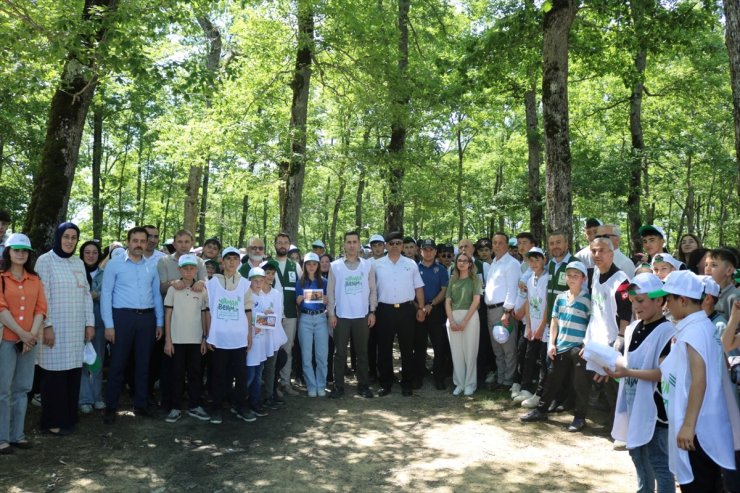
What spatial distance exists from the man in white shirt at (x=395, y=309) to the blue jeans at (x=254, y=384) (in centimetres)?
198

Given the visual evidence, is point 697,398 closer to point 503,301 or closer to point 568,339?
point 568,339

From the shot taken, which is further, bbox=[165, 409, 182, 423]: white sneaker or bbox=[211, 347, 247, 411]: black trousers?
bbox=[211, 347, 247, 411]: black trousers

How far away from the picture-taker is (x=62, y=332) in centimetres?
572

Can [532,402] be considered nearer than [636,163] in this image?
Yes

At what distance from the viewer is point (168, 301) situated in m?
6.41

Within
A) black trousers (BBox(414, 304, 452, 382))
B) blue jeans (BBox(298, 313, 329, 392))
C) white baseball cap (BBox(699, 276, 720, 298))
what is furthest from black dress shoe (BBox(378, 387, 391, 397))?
white baseball cap (BBox(699, 276, 720, 298))

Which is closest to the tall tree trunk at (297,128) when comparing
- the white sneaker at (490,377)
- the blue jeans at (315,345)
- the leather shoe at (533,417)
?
the blue jeans at (315,345)

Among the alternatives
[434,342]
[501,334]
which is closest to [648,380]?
[501,334]

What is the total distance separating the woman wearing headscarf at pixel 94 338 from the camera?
21.3 ft

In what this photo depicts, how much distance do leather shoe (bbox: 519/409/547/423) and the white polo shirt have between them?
2.47 m

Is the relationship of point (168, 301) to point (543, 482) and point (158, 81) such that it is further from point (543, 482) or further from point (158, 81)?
point (543, 482)

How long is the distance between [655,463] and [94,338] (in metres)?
6.30

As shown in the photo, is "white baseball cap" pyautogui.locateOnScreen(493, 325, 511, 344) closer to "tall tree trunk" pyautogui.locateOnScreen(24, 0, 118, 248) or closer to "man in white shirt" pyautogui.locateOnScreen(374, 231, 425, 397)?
"man in white shirt" pyautogui.locateOnScreen(374, 231, 425, 397)

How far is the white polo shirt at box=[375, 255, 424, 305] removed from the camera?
7969 mm
